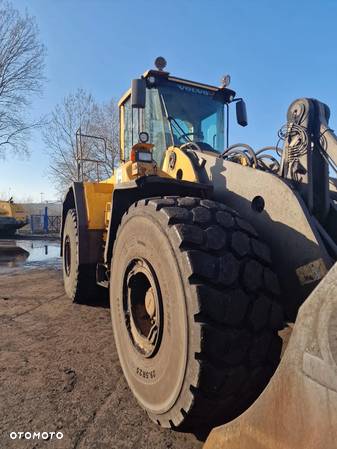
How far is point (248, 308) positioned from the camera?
76.7 inches

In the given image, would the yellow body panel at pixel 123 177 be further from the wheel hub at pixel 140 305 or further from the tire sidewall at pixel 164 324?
the wheel hub at pixel 140 305

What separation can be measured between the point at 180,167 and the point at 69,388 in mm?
2092

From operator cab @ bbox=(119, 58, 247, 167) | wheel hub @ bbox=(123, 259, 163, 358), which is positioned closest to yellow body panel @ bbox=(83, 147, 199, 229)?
A: operator cab @ bbox=(119, 58, 247, 167)

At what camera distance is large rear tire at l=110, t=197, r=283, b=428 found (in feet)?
6.13

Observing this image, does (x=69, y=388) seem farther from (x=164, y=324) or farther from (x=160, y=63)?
(x=160, y=63)

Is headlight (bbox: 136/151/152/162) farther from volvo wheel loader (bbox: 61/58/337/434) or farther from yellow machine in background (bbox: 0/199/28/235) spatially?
yellow machine in background (bbox: 0/199/28/235)

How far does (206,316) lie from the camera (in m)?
1.86

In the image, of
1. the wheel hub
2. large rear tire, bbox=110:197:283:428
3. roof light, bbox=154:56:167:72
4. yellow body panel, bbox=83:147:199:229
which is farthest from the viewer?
roof light, bbox=154:56:167:72

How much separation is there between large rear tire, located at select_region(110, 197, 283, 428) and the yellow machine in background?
21341mm

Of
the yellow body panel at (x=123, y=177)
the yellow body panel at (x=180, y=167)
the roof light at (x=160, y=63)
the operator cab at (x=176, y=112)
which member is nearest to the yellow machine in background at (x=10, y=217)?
the yellow body panel at (x=123, y=177)

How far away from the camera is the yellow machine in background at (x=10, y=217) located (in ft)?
71.1

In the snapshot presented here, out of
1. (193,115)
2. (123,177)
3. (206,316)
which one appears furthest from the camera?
(193,115)

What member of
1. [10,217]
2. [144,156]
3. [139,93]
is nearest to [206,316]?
[144,156]

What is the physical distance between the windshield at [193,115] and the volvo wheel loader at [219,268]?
945mm
